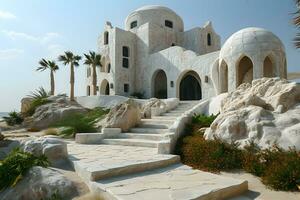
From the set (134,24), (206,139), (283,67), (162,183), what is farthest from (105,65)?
(162,183)

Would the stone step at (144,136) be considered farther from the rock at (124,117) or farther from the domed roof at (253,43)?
the domed roof at (253,43)

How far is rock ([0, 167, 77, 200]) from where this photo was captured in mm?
4789

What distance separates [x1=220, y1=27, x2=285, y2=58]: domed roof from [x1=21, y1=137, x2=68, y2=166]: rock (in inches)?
508

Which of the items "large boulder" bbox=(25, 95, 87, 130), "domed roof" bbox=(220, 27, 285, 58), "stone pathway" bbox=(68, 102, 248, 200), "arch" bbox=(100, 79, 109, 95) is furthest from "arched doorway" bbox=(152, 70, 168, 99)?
"stone pathway" bbox=(68, 102, 248, 200)

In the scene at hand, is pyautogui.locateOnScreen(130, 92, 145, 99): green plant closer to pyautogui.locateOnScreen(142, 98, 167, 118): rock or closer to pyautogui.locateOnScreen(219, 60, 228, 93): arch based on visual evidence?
pyautogui.locateOnScreen(142, 98, 167, 118): rock

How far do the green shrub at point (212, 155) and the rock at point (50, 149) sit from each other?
3285 mm

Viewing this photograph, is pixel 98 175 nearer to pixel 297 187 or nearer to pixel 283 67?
pixel 297 187

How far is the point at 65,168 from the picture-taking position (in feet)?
20.3

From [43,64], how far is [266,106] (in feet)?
99.2

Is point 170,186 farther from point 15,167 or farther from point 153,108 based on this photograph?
point 153,108

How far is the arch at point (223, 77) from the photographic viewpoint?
16.8 meters

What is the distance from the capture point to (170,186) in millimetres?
4480

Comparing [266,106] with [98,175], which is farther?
[266,106]

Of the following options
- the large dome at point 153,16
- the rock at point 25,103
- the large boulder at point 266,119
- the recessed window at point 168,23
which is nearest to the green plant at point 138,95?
the large dome at point 153,16
